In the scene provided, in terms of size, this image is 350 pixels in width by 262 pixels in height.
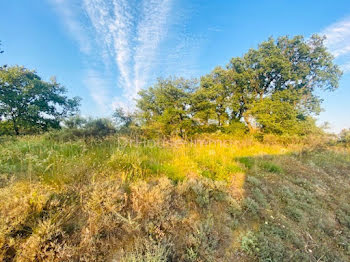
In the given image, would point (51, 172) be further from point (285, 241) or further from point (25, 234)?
point (285, 241)

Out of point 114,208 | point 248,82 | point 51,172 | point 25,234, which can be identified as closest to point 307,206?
point 114,208

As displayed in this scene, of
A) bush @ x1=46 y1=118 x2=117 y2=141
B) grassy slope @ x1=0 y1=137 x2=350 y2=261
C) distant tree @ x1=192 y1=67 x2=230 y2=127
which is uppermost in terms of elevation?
distant tree @ x1=192 y1=67 x2=230 y2=127

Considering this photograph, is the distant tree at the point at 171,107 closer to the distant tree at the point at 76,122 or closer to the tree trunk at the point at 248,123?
the tree trunk at the point at 248,123

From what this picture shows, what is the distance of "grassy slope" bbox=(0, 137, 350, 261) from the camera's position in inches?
54.9

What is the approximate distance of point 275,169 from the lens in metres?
4.24

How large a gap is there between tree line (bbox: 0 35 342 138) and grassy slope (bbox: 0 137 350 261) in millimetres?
9656

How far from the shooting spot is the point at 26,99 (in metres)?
14.8

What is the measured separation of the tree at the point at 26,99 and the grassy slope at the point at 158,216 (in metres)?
16.8

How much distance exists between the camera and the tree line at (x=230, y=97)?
13.4 meters

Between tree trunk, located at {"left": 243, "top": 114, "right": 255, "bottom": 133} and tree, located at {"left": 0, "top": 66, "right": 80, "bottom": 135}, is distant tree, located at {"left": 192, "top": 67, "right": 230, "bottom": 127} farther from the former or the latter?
tree, located at {"left": 0, "top": 66, "right": 80, "bottom": 135}

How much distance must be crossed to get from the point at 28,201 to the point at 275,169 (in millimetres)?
5630

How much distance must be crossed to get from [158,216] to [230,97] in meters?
16.3

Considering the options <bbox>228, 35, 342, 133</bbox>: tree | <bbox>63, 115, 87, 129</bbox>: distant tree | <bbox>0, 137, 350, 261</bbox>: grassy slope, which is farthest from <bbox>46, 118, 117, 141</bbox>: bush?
<bbox>228, 35, 342, 133</bbox>: tree

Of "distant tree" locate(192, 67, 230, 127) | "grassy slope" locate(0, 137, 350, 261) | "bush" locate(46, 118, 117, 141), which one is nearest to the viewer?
"grassy slope" locate(0, 137, 350, 261)
